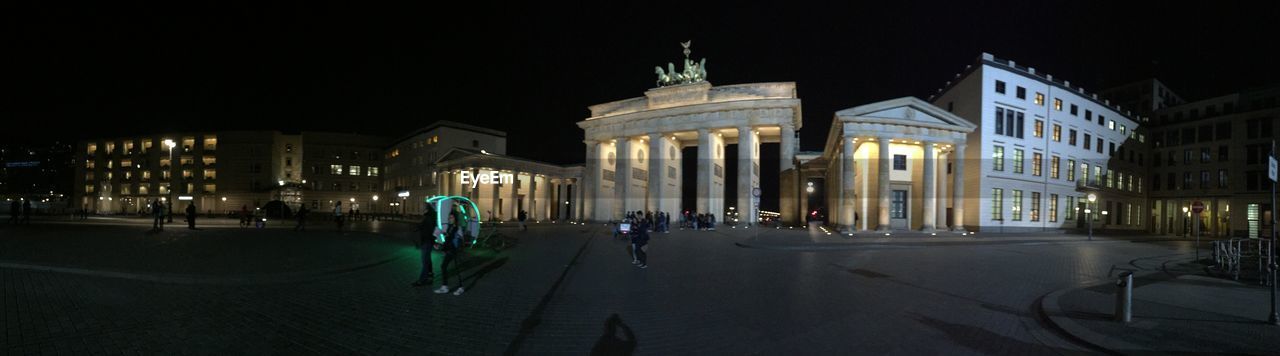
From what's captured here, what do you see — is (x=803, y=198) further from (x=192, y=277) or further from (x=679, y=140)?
(x=192, y=277)

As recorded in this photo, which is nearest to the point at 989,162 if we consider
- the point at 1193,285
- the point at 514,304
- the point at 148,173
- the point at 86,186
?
the point at 1193,285

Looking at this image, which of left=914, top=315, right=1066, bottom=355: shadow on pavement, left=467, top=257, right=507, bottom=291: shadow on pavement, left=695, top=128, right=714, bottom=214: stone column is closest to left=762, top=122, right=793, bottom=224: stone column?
left=695, top=128, right=714, bottom=214: stone column

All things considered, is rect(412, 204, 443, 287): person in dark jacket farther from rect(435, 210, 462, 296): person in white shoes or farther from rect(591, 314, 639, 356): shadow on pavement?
rect(591, 314, 639, 356): shadow on pavement

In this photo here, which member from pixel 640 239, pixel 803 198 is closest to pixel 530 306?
pixel 640 239

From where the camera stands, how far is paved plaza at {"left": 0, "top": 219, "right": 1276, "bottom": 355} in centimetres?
596

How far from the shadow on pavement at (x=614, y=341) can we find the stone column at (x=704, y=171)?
39650mm

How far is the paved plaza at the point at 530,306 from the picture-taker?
5.96m

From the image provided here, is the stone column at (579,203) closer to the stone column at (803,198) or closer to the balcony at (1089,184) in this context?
the stone column at (803,198)

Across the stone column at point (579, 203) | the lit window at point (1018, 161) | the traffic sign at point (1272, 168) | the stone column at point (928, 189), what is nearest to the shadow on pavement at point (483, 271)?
the traffic sign at point (1272, 168)

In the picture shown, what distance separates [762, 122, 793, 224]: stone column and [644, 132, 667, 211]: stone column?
1091cm

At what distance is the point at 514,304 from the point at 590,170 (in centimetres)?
4819

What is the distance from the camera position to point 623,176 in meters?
52.5

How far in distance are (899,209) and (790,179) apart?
11.3m

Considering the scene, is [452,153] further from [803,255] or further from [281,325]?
[281,325]
